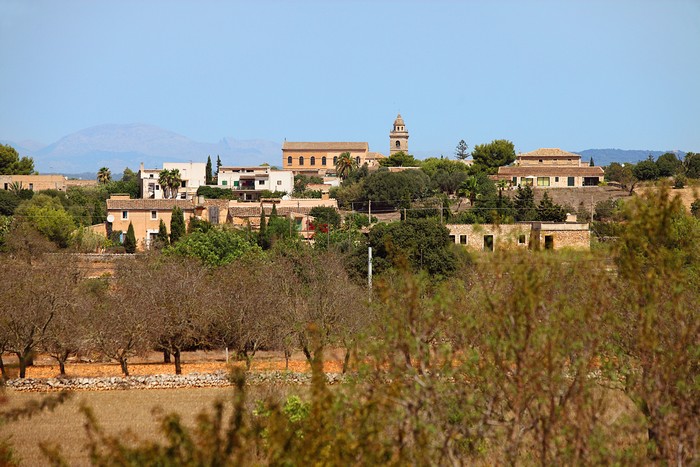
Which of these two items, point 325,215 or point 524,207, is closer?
point 524,207

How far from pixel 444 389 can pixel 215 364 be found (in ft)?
59.0

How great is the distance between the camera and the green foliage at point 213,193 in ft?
253

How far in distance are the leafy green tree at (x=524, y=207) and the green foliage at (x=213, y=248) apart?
20.6 meters

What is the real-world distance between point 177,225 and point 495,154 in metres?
48.8

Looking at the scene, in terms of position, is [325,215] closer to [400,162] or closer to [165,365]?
[165,365]

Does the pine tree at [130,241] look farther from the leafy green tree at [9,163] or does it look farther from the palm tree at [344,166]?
the palm tree at [344,166]

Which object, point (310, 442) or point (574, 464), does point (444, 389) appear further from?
point (310, 442)

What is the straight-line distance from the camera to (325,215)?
63.5 m

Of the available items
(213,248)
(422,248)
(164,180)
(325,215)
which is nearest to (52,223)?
(325,215)

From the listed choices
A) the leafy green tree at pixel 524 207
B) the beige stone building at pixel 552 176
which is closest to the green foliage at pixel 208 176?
the beige stone building at pixel 552 176

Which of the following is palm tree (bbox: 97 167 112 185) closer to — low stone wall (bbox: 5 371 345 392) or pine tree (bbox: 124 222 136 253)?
pine tree (bbox: 124 222 136 253)

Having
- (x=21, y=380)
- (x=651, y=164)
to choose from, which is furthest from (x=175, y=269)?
(x=651, y=164)

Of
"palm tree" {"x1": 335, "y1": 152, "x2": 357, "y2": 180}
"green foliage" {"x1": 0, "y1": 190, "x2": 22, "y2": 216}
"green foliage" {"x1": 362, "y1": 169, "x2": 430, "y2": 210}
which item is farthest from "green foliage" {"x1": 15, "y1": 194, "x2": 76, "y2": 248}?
"palm tree" {"x1": 335, "y1": 152, "x2": 357, "y2": 180}

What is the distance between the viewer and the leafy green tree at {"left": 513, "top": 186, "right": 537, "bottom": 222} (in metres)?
56.7
